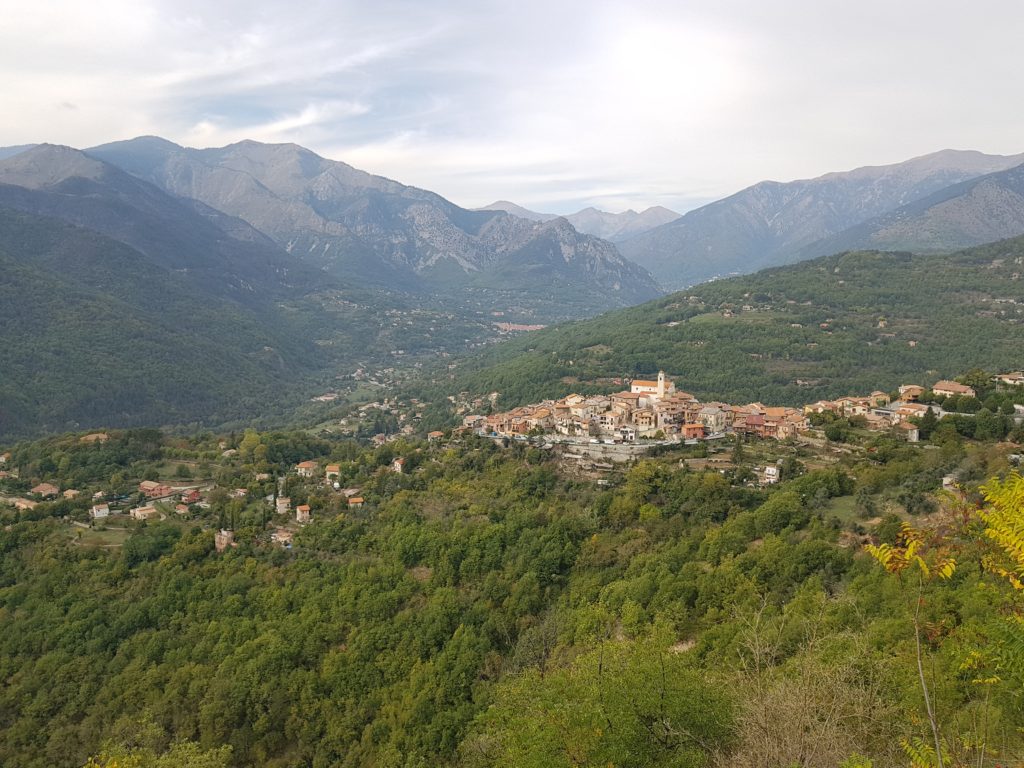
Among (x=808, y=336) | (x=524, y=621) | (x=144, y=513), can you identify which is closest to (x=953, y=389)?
(x=524, y=621)

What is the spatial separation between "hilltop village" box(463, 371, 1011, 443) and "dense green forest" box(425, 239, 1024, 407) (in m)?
19.6

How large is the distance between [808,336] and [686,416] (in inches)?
1871

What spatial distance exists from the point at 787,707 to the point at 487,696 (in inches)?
500

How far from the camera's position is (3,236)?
115 meters

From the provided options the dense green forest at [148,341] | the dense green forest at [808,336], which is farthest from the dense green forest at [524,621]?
the dense green forest at [148,341]

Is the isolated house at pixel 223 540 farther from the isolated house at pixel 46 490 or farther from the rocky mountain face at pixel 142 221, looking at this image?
the rocky mountain face at pixel 142 221

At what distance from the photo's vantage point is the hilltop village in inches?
1321

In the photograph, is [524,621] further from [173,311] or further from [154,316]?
[173,311]

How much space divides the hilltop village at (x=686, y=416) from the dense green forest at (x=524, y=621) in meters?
3.56

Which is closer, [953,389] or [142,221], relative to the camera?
[953,389]

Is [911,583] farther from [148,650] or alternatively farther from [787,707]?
[148,650]

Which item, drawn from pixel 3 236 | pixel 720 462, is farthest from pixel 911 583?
pixel 3 236

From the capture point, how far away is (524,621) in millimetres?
22922

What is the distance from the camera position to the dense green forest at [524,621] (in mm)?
9250
